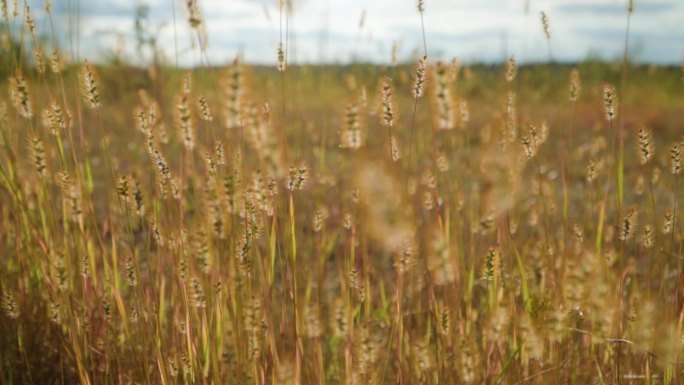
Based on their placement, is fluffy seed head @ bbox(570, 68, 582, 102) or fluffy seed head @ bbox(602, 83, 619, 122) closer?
fluffy seed head @ bbox(602, 83, 619, 122)

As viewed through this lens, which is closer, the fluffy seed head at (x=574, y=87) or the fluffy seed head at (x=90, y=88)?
the fluffy seed head at (x=90, y=88)

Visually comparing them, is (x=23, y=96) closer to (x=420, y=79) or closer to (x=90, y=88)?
(x=90, y=88)

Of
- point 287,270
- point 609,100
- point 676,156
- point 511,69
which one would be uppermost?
point 511,69

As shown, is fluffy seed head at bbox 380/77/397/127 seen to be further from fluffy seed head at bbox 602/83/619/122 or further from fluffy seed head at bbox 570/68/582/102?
fluffy seed head at bbox 570/68/582/102

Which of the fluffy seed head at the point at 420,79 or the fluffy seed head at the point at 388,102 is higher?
the fluffy seed head at the point at 420,79

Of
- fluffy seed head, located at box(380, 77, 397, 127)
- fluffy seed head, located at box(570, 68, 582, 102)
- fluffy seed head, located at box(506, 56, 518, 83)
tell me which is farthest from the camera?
fluffy seed head, located at box(506, 56, 518, 83)

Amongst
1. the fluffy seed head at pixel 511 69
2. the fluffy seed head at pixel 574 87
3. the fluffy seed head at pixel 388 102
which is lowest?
the fluffy seed head at pixel 388 102

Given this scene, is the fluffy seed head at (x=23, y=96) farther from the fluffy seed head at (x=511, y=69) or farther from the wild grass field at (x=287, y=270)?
the fluffy seed head at (x=511, y=69)

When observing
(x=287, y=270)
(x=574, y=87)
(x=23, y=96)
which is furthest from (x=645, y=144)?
(x=23, y=96)

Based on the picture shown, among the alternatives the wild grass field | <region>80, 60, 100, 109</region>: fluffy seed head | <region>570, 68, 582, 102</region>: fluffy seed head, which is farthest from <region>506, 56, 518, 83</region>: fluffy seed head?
<region>80, 60, 100, 109</region>: fluffy seed head

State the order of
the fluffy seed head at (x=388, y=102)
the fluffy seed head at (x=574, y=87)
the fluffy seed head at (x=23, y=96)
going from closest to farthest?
the fluffy seed head at (x=388, y=102)
the fluffy seed head at (x=23, y=96)
the fluffy seed head at (x=574, y=87)

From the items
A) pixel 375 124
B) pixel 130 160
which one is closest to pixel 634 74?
pixel 375 124

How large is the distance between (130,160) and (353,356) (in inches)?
125

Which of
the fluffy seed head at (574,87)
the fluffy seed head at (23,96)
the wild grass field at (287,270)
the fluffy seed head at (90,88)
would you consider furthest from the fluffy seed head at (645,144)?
the fluffy seed head at (23,96)
